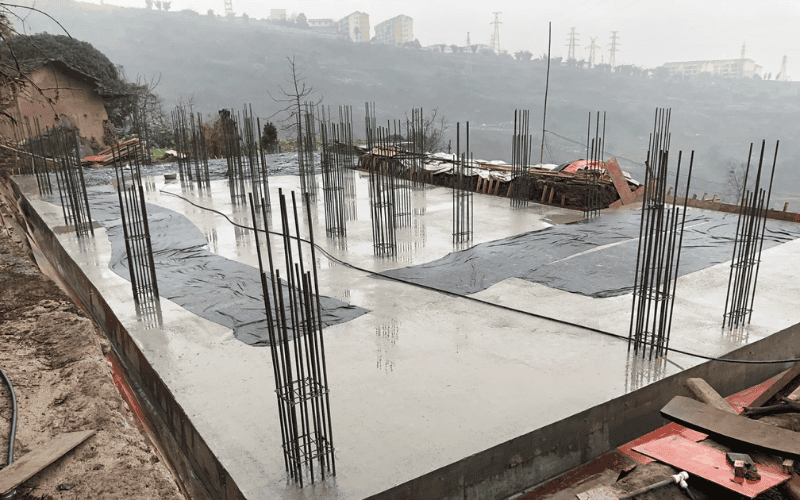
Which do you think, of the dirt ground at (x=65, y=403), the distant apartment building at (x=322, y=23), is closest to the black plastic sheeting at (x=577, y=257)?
the dirt ground at (x=65, y=403)

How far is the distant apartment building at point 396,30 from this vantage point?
3880 inches

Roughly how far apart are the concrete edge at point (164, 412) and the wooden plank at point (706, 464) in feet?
8.58

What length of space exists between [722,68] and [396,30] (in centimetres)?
5837

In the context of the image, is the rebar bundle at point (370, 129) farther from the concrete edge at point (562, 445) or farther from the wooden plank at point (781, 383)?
the wooden plank at point (781, 383)

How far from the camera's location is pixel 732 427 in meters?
3.29

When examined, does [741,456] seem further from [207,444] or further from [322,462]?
[207,444]

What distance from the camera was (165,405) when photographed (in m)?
4.13

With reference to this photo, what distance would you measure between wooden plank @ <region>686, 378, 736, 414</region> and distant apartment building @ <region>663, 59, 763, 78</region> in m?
81.9

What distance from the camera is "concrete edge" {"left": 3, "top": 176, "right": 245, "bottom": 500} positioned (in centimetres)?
332

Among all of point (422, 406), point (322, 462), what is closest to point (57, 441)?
point (322, 462)

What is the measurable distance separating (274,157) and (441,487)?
55.5 ft

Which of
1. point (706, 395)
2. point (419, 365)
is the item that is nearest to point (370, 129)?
point (419, 365)

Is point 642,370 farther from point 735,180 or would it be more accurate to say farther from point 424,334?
point 735,180

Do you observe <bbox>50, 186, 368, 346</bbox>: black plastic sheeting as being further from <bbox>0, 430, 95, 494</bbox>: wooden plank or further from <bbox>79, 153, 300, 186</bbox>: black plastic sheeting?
<bbox>79, 153, 300, 186</bbox>: black plastic sheeting
